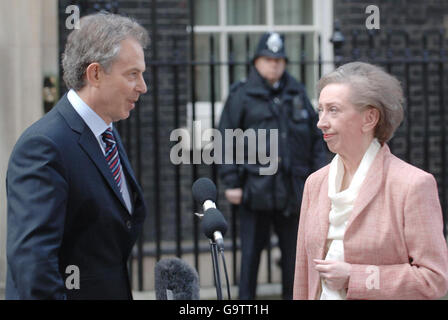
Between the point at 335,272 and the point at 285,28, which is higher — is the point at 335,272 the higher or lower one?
the lower one

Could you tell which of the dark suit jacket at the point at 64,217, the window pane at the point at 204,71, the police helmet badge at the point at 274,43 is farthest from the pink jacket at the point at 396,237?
the window pane at the point at 204,71

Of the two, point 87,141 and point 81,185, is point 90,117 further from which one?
point 81,185

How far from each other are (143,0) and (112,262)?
5509 mm

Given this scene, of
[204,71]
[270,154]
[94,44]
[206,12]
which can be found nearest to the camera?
[94,44]

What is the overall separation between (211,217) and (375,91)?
2.67ft

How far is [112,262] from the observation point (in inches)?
117

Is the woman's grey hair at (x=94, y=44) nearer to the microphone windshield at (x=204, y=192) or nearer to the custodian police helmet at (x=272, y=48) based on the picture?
the microphone windshield at (x=204, y=192)

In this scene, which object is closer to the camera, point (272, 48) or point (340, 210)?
point (340, 210)

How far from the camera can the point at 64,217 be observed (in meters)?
2.69

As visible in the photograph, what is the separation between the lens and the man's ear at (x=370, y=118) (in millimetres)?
2979

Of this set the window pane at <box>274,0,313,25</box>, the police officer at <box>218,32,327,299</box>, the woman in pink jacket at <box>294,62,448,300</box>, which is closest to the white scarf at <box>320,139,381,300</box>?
the woman in pink jacket at <box>294,62,448,300</box>

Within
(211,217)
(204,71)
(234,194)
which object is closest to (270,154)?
(234,194)

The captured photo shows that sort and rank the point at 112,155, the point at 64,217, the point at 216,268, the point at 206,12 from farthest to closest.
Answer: the point at 206,12
the point at 112,155
the point at 64,217
the point at 216,268

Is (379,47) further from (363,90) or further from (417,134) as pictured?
(363,90)
